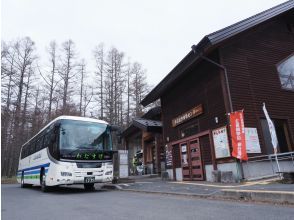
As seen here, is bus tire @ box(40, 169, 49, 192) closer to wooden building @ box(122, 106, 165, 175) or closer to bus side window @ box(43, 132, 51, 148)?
bus side window @ box(43, 132, 51, 148)

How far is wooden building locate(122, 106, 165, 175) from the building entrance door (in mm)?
5347

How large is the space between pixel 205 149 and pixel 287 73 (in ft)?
19.6

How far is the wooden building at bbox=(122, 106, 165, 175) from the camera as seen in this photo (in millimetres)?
20280

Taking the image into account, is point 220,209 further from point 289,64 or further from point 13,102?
point 13,102

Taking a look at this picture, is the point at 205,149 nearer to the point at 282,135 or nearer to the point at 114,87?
the point at 282,135

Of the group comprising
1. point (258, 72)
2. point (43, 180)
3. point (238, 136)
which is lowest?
point (43, 180)

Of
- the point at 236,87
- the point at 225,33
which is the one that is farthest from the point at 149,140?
the point at 225,33

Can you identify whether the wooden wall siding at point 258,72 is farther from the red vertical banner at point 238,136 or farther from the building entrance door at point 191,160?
the building entrance door at point 191,160

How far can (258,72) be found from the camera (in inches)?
487

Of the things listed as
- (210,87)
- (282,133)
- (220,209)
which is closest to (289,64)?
(282,133)

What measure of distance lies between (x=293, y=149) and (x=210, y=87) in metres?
4.80

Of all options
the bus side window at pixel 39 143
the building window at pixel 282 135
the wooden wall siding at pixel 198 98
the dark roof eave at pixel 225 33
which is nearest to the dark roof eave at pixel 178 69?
the dark roof eave at pixel 225 33

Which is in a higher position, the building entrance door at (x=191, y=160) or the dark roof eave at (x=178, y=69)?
the dark roof eave at (x=178, y=69)

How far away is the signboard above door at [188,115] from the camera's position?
12898mm
